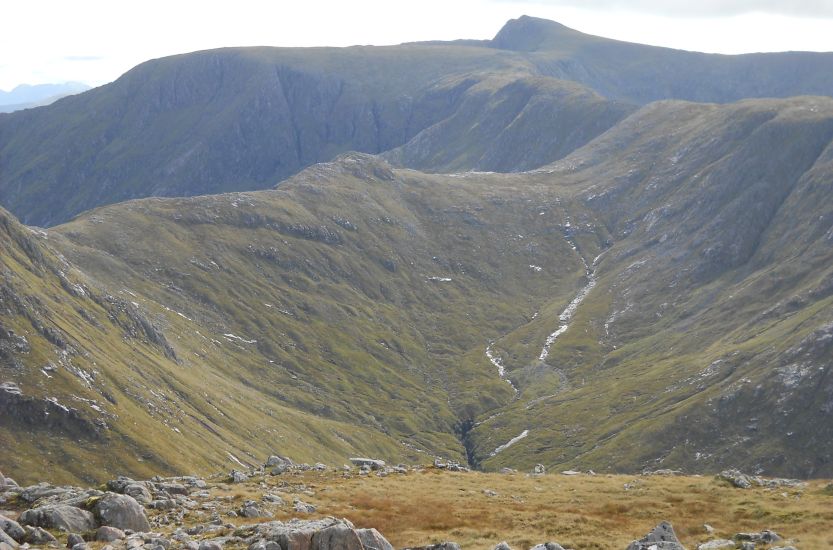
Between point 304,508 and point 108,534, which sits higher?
point 108,534

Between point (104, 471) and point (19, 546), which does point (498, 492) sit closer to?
point (19, 546)

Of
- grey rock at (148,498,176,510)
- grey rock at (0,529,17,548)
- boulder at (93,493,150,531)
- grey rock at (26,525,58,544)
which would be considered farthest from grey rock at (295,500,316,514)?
grey rock at (0,529,17,548)

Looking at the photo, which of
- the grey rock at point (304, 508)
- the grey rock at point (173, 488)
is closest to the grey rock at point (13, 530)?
the grey rock at point (173, 488)

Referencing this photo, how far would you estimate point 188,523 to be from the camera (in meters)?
56.8

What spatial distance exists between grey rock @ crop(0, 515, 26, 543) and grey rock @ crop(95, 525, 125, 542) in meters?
3.99

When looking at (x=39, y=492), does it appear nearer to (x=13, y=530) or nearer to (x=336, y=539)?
(x=13, y=530)

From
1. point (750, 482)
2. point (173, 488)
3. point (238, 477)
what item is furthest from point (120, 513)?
point (750, 482)

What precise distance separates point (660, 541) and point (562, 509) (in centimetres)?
1882

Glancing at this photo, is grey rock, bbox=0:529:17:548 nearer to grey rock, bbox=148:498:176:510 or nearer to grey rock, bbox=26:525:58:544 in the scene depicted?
grey rock, bbox=26:525:58:544

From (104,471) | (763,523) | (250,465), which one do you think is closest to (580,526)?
(763,523)

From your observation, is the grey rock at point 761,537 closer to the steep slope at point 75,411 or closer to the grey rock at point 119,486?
the grey rock at point 119,486

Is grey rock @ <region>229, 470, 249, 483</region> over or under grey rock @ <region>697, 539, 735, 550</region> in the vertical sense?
under

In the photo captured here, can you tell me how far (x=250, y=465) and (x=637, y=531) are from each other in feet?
474

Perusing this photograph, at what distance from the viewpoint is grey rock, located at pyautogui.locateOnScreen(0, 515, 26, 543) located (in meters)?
47.9
